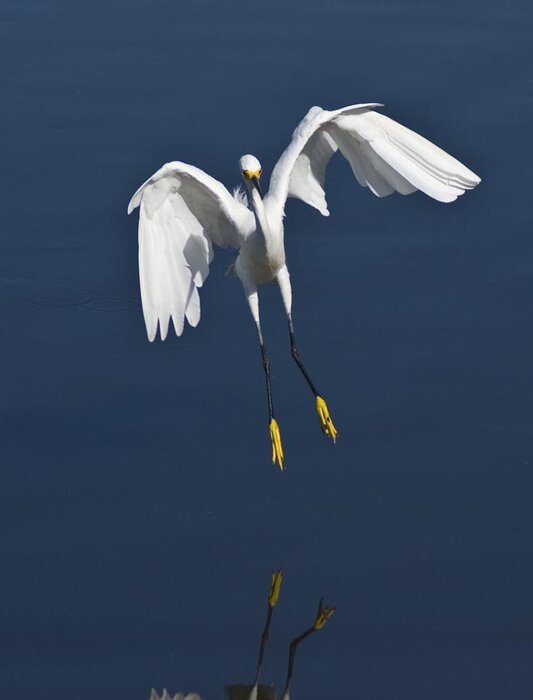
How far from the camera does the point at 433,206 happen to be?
899 cm

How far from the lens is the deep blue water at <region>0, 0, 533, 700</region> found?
21.3ft

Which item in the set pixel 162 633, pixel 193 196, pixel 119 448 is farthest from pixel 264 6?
pixel 162 633

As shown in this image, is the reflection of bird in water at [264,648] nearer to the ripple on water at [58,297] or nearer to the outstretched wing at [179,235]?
the outstretched wing at [179,235]

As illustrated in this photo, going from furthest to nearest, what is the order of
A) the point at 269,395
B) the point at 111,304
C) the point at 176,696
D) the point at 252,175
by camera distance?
the point at 111,304
the point at 269,395
the point at 252,175
the point at 176,696

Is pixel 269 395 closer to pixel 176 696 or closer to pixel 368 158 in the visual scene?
pixel 368 158

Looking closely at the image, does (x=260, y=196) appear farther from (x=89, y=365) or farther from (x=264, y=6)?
(x=264, y=6)

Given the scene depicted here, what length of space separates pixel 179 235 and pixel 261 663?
2.16 m

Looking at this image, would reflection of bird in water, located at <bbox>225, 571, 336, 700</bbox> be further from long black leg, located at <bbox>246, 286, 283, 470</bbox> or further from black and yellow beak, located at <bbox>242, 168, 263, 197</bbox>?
black and yellow beak, located at <bbox>242, 168, 263, 197</bbox>

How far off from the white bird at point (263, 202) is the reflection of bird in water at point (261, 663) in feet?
2.59

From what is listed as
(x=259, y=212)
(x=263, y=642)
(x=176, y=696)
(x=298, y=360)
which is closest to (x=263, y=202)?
(x=259, y=212)

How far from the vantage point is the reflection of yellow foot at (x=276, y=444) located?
7.30 metres

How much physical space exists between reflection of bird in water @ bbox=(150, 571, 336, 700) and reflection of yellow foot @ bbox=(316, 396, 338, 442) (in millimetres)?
899

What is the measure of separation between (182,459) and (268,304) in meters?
1.44

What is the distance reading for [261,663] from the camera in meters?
6.36
